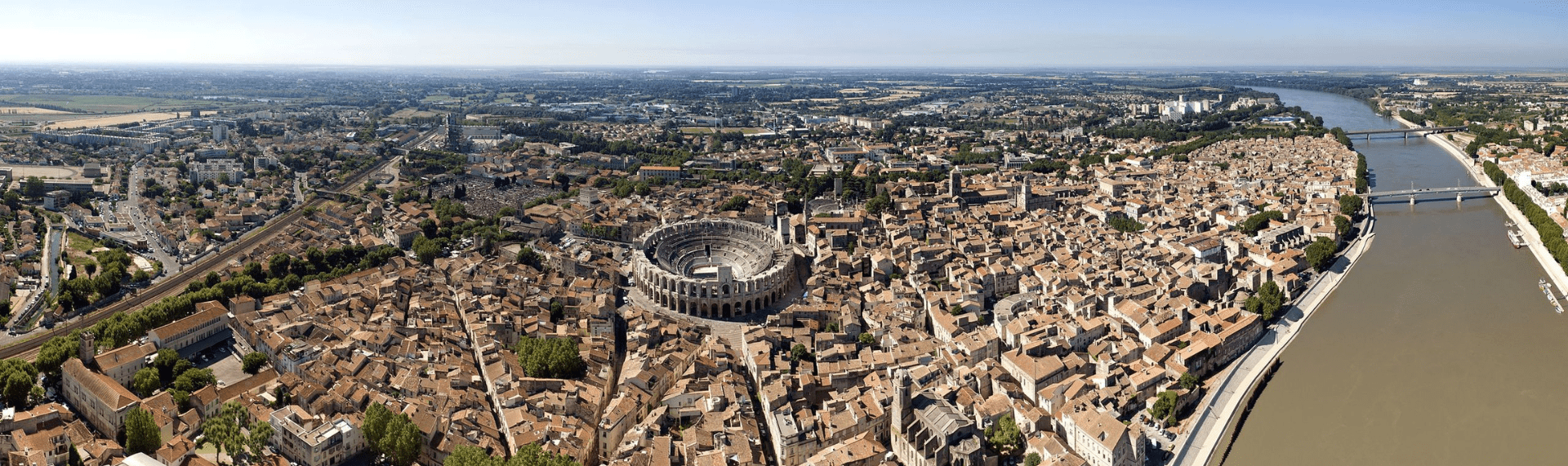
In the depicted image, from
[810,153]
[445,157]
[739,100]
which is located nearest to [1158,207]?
[810,153]

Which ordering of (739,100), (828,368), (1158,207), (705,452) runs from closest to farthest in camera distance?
1. (705,452)
2. (828,368)
3. (1158,207)
4. (739,100)

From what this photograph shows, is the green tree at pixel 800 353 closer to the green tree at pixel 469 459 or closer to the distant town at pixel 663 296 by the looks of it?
the distant town at pixel 663 296

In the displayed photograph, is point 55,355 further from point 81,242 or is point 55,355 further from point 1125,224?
point 1125,224

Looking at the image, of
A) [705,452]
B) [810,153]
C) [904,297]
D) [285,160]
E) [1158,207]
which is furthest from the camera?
[810,153]

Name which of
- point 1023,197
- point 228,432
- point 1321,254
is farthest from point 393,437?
point 1023,197

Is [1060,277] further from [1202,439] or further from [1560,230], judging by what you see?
[1560,230]

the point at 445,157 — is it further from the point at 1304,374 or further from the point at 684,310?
the point at 1304,374

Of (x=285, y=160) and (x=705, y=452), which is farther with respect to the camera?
(x=285, y=160)
